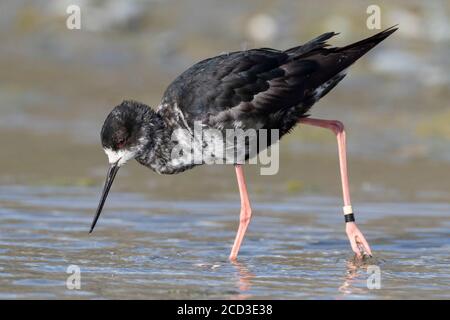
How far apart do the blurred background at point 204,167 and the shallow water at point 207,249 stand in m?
0.02

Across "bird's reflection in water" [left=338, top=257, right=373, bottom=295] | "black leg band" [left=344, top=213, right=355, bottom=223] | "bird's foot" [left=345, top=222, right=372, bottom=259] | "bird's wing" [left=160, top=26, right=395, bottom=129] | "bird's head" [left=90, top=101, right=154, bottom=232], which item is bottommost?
"bird's reflection in water" [left=338, top=257, right=373, bottom=295]

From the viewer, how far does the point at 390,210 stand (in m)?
10.6

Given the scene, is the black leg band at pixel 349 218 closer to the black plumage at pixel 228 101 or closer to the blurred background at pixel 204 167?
the blurred background at pixel 204 167

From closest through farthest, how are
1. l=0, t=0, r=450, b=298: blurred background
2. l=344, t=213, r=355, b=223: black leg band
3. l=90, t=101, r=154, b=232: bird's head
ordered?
1. l=0, t=0, r=450, b=298: blurred background
2. l=90, t=101, r=154, b=232: bird's head
3. l=344, t=213, r=355, b=223: black leg band

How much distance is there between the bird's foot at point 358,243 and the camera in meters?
8.51

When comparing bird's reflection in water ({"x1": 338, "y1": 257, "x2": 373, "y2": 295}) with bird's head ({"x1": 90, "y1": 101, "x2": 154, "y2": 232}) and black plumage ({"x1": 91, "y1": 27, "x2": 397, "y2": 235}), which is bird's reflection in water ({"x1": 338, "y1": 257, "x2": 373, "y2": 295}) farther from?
bird's head ({"x1": 90, "y1": 101, "x2": 154, "y2": 232})

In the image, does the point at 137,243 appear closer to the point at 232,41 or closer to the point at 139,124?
the point at 139,124

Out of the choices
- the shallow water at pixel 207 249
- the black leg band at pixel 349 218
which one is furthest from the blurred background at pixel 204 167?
the black leg band at pixel 349 218

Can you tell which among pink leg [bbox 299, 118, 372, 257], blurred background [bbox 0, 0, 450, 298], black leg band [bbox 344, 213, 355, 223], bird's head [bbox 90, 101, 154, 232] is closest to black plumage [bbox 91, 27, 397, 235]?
bird's head [bbox 90, 101, 154, 232]

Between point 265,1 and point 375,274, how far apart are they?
461 inches

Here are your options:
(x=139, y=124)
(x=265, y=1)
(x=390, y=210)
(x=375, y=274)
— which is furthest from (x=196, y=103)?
(x=265, y=1)

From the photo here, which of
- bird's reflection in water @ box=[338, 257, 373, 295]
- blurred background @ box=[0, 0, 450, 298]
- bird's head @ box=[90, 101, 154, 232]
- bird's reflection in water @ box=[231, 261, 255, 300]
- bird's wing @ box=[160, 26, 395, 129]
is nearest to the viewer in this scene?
bird's reflection in water @ box=[231, 261, 255, 300]

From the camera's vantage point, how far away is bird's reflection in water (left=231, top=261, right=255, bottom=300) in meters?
6.96
